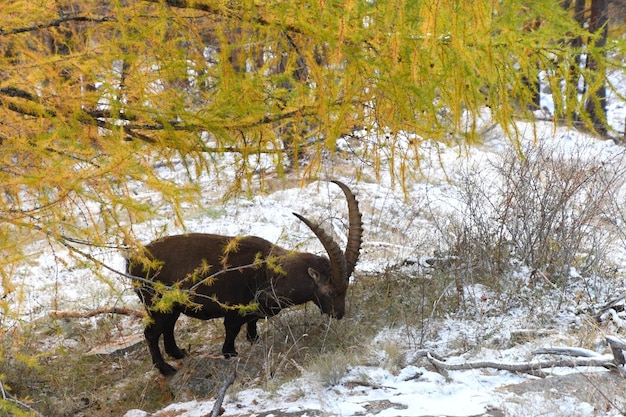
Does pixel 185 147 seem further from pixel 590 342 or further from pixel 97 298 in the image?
pixel 97 298

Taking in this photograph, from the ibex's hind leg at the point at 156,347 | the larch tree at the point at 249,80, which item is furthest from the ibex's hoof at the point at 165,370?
the larch tree at the point at 249,80

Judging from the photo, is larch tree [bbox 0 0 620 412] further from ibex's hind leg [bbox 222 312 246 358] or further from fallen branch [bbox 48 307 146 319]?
fallen branch [bbox 48 307 146 319]

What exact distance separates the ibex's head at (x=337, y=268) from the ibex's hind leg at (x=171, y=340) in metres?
1.48

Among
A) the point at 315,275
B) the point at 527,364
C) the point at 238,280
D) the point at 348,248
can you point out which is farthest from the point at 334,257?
the point at 527,364

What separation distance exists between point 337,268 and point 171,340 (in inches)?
79.3

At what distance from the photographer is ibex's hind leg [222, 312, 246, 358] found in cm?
670

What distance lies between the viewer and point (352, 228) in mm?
6449

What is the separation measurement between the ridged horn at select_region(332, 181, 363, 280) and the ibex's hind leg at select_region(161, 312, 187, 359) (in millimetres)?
1855

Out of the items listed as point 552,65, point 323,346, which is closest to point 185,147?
point 323,346

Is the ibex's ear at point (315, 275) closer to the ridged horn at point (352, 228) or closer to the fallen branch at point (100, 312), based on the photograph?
the ridged horn at point (352, 228)

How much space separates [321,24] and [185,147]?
1.31 metres

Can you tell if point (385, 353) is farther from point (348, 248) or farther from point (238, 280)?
point (238, 280)

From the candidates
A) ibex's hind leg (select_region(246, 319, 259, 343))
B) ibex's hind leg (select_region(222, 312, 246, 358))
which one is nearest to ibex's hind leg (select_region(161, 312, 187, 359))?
ibex's hind leg (select_region(222, 312, 246, 358))

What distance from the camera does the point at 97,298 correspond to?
27.7ft
